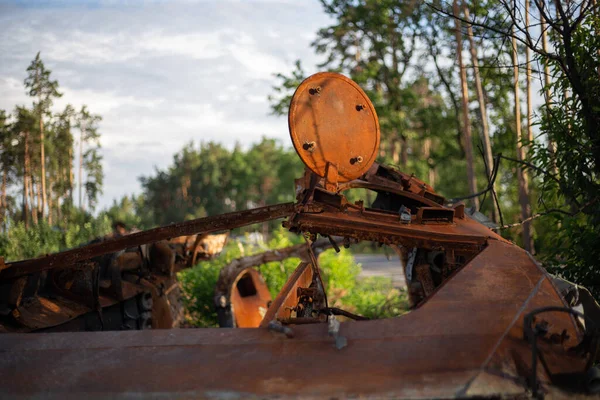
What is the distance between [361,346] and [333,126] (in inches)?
83.6

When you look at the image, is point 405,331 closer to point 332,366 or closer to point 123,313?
point 332,366

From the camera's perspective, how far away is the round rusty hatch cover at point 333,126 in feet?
15.8

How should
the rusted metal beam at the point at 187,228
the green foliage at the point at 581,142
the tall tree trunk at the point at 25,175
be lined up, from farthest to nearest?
the tall tree trunk at the point at 25,175
the green foliage at the point at 581,142
the rusted metal beam at the point at 187,228

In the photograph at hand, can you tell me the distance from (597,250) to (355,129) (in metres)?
3.38

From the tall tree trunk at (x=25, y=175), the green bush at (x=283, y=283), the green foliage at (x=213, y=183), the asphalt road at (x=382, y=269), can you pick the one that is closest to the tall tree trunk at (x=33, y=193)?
the tall tree trunk at (x=25, y=175)

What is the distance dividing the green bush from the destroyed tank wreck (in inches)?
311

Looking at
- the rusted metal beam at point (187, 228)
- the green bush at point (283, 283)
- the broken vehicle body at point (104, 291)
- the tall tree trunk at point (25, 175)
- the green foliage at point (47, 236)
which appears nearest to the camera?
the rusted metal beam at point (187, 228)

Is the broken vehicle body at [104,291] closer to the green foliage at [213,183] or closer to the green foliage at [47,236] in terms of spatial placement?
the green foliage at [47,236]

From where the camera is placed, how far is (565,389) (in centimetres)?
333

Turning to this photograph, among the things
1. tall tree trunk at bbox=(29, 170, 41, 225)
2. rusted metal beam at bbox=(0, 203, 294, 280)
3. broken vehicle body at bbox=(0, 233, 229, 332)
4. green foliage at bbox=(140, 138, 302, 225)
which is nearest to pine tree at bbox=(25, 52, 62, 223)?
tall tree trunk at bbox=(29, 170, 41, 225)

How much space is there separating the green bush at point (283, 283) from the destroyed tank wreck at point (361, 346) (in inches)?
311

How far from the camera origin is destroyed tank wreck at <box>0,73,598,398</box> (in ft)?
10.5

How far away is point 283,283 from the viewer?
13.5 meters

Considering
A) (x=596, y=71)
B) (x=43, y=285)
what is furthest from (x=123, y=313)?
(x=596, y=71)
